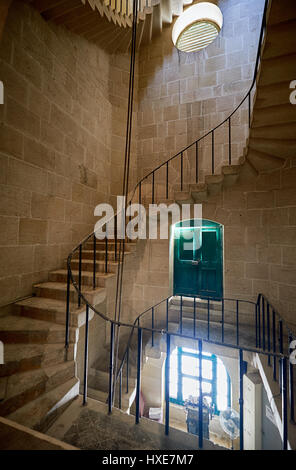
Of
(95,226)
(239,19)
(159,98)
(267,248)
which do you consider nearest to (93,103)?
(159,98)

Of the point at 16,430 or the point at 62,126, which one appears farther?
the point at 62,126

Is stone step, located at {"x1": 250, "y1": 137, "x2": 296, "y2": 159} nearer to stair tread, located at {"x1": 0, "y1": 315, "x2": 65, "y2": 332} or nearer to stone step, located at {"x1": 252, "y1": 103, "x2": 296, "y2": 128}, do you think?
stone step, located at {"x1": 252, "y1": 103, "x2": 296, "y2": 128}

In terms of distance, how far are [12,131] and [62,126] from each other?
1.03 meters

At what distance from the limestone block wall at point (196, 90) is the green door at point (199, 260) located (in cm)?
132

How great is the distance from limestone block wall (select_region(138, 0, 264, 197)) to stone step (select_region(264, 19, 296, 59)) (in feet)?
8.58

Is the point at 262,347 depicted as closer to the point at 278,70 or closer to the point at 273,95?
the point at 273,95

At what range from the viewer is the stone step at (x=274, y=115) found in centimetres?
238

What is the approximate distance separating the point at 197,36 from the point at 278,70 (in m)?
3.97

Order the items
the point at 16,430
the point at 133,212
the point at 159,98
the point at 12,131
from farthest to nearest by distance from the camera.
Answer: the point at 159,98
the point at 133,212
the point at 12,131
the point at 16,430

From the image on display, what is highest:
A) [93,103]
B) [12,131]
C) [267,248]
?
[93,103]

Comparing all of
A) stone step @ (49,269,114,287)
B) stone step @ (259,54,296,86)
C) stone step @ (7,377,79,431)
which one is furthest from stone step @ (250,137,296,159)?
stone step @ (7,377,79,431)

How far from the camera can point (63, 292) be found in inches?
103

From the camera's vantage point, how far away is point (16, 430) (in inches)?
52.1
